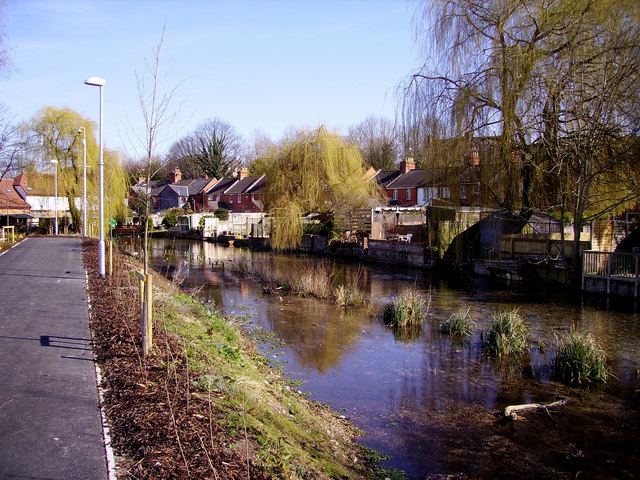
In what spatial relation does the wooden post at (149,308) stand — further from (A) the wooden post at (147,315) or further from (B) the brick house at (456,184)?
(B) the brick house at (456,184)

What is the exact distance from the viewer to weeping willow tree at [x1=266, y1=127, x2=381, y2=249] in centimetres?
3519

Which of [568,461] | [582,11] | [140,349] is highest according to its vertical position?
[582,11]

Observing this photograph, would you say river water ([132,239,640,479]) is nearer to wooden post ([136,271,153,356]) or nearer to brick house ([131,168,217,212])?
wooden post ([136,271,153,356])

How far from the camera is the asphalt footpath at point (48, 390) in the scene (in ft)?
14.7

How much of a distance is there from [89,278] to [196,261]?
15.7 m

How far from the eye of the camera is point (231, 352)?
8.93 meters

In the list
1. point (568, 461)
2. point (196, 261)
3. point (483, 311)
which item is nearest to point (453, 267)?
point (483, 311)

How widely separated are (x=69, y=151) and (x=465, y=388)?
112 ft

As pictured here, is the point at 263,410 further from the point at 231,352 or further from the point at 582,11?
the point at 582,11

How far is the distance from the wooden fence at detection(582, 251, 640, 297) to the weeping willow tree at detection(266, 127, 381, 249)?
19.1 m

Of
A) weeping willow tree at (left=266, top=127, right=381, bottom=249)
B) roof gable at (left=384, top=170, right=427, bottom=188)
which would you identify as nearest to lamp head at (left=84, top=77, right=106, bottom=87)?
weeping willow tree at (left=266, top=127, right=381, bottom=249)

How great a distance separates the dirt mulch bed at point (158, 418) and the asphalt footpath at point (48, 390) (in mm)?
206

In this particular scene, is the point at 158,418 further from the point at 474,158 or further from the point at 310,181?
the point at 310,181

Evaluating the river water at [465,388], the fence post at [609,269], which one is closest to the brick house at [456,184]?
the river water at [465,388]
